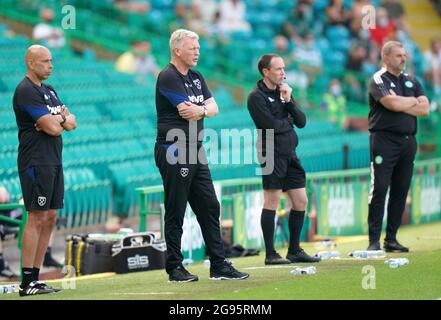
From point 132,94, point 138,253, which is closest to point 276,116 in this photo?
point 138,253

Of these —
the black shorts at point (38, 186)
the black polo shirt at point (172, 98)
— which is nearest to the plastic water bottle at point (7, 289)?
the black shorts at point (38, 186)

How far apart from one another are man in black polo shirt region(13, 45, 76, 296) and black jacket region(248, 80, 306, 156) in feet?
7.43

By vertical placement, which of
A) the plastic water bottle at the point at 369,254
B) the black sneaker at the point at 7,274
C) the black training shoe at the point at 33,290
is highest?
the plastic water bottle at the point at 369,254

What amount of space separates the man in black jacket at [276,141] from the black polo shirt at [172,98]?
130cm

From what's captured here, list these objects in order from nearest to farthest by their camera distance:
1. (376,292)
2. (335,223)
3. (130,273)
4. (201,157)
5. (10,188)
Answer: (376,292), (201,157), (130,273), (10,188), (335,223)

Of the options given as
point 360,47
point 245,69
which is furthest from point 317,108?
point 360,47

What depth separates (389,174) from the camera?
12375 millimetres

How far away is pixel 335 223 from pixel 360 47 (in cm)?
1216

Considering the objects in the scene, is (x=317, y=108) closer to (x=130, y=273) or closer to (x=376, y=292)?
(x=130, y=273)

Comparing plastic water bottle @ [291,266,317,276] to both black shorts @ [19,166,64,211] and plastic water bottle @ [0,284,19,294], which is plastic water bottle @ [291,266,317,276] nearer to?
black shorts @ [19,166,64,211]

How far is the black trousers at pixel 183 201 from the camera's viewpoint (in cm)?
1018

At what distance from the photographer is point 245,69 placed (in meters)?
25.4

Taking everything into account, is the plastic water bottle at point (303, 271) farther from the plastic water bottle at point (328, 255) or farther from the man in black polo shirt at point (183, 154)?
the plastic water bottle at point (328, 255)

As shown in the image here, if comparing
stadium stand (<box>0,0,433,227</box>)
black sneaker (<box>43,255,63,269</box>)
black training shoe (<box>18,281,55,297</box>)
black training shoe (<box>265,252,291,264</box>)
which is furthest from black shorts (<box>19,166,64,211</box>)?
stadium stand (<box>0,0,433,227</box>)
